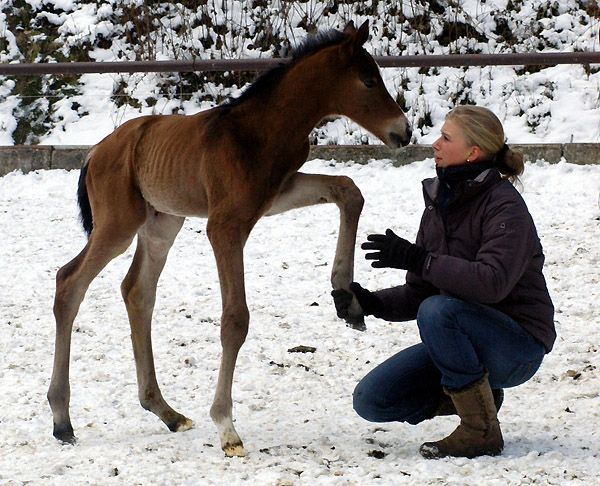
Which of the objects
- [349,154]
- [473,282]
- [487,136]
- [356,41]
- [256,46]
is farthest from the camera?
[256,46]

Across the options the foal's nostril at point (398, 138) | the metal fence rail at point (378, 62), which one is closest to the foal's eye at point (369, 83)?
the foal's nostril at point (398, 138)

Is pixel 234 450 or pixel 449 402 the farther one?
pixel 449 402

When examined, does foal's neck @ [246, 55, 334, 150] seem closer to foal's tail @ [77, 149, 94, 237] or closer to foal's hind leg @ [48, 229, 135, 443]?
foal's hind leg @ [48, 229, 135, 443]

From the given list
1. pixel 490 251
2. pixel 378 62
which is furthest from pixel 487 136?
pixel 378 62

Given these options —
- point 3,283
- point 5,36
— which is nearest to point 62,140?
point 5,36

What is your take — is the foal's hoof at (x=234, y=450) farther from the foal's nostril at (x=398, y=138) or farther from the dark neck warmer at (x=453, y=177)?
the foal's nostril at (x=398, y=138)

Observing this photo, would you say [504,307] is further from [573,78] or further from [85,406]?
[573,78]

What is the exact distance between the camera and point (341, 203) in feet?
12.2

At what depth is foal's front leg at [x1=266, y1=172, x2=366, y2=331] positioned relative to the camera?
3.65 meters

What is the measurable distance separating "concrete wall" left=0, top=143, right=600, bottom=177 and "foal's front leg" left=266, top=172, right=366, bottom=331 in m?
4.91

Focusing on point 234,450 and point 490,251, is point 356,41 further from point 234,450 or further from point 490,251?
point 234,450

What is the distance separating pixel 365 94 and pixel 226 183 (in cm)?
75

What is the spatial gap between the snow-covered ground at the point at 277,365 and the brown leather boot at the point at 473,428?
0.07m

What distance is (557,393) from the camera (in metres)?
4.39
